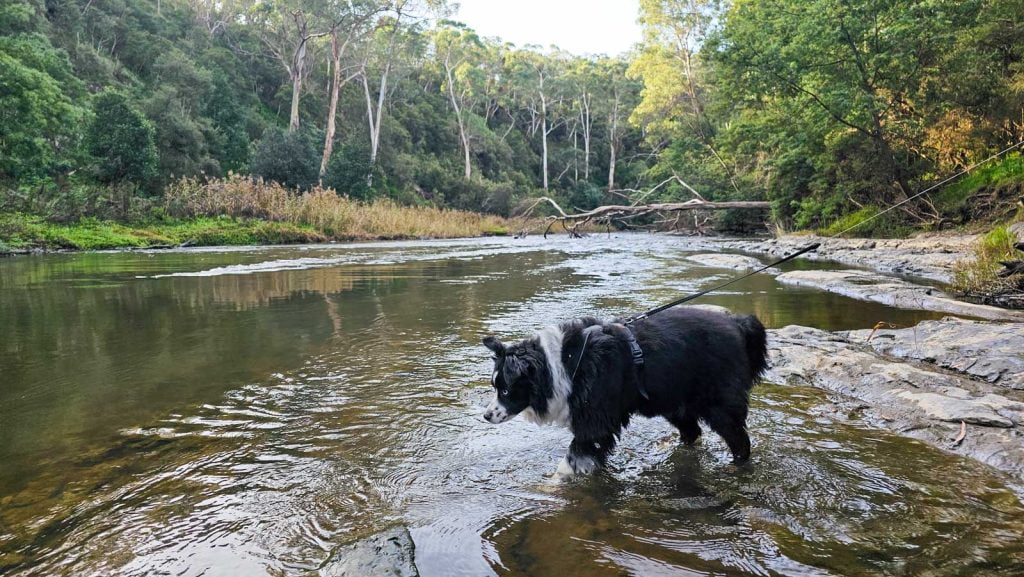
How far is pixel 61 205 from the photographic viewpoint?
2684 centimetres

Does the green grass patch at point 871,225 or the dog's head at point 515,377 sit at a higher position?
the green grass patch at point 871,225

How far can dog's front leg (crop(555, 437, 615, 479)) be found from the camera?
3.85 m

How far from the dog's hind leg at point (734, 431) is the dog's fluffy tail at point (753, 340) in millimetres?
541

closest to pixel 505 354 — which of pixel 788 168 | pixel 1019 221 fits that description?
pixel 1019 221

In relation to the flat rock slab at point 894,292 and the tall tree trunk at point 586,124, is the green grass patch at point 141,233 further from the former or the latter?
the tall tree trunk at point 586,124

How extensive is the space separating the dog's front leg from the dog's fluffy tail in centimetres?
143

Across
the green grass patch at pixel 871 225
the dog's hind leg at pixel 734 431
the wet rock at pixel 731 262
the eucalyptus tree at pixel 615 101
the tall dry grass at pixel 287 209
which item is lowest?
the dog's hind leg at pixel 734 431

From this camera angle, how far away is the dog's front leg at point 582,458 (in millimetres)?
3854

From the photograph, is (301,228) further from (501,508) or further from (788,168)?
(501,508)

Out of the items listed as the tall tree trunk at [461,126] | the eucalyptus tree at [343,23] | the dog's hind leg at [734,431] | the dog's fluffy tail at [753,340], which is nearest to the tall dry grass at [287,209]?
the eucalyptus tree at [343,23]

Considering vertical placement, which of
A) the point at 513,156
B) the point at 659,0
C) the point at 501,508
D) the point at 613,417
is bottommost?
the point at 501,508

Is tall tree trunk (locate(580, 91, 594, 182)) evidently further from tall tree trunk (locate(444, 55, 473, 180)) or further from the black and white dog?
the black and white dog

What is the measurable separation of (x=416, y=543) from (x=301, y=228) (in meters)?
31.9

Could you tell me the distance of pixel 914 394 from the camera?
491 centimetres
